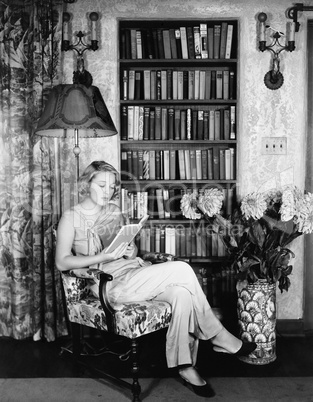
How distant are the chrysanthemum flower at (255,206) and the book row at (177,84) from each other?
0.94 meters

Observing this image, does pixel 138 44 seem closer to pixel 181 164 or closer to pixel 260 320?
pixel 181 164

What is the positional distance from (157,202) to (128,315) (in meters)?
1.29

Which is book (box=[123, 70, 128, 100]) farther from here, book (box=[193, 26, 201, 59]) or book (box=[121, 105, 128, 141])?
book (box=[193, 26, 201, 59])

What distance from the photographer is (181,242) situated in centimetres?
363

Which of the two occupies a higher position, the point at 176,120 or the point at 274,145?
the point at 176,120

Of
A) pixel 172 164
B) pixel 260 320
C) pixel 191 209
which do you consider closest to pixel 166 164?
pixel 172 164

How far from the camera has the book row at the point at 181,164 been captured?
357 centimetres

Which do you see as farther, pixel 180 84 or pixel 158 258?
pixel 180 84

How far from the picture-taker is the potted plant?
2.93m

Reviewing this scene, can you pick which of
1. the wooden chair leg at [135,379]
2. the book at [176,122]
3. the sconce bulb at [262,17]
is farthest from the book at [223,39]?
the wooden chair leg at [135,379]

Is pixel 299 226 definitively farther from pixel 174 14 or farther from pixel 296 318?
pixel 174 14

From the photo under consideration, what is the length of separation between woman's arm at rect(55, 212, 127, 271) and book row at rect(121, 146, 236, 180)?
3.07 ft

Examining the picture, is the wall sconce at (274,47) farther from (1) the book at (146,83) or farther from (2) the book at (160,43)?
(1) the book at (146,83)

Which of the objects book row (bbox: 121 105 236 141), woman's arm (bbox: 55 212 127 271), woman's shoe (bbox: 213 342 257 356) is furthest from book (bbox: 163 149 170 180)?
woman's shoe (bbox: 213 342 257 356)
